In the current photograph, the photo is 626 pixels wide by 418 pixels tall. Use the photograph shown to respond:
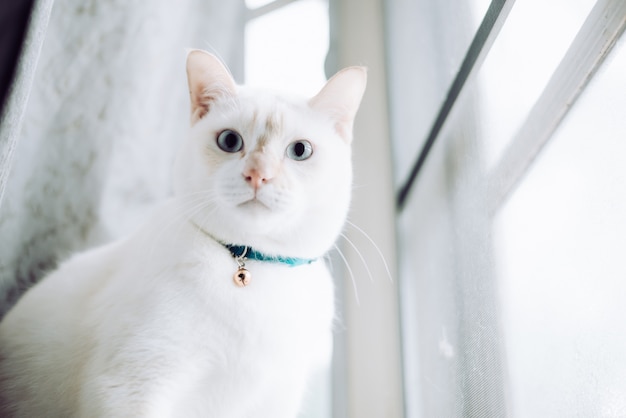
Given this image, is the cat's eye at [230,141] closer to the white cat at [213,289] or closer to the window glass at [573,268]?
the white cat at [213,289]

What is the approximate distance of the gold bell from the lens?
880mm

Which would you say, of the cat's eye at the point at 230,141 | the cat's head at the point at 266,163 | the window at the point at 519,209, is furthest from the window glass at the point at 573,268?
the cat's eye at the point at 230,141

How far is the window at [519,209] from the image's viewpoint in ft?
1.74

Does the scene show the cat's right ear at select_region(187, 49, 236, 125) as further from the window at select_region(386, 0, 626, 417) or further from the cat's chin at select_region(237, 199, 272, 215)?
the window at select_region(386, 0, 626, 417)

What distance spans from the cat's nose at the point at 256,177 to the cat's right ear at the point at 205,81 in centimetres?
26

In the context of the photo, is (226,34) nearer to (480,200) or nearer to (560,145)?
(480,200)

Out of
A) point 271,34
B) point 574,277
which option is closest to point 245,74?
point 271,34

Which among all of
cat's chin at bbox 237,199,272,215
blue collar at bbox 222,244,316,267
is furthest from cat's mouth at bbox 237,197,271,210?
blue collar at bbox 222,244,316,267

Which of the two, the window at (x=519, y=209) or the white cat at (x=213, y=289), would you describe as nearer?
the window at (x=519, y=209)

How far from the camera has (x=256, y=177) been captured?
32.2 inches

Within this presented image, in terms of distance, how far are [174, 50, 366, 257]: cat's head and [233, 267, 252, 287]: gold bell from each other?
5 cm

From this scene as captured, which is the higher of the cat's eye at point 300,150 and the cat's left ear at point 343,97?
the cat's left ear at point 343,97

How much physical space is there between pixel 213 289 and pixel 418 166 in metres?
0.64

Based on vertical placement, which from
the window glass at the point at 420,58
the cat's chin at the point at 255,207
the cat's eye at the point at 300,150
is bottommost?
the cat's chin at the point at 255,207
